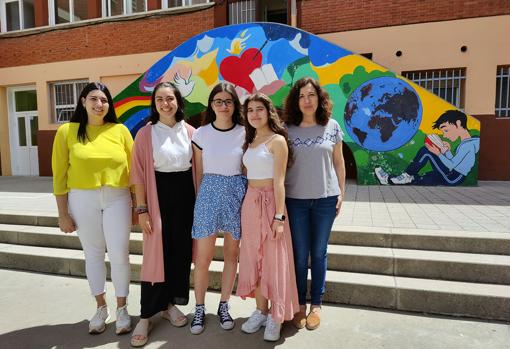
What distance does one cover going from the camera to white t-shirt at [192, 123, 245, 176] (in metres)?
2.64

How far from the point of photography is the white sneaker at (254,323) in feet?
9.18

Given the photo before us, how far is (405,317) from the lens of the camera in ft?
9.94

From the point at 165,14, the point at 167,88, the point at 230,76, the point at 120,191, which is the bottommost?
the point at 120,191

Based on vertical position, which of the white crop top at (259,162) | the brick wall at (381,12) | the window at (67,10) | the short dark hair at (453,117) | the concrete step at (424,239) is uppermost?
the window at (67,10)

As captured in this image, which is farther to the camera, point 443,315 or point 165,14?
point 165,14

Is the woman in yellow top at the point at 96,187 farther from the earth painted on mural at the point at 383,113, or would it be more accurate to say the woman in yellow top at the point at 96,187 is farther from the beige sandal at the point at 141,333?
the earth painted on mural at the point at 383,113

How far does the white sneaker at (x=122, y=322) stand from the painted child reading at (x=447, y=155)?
6463 mm

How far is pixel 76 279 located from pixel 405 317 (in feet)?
12.0

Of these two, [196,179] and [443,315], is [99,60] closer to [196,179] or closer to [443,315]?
[196,179]

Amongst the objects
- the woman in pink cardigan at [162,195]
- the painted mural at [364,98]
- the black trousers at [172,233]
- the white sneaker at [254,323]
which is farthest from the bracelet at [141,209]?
the painted mural at [364,98]

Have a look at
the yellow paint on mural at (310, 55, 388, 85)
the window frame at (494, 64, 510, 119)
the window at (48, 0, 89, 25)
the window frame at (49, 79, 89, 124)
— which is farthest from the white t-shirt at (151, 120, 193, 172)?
the window at (48, 0, 89, 25)

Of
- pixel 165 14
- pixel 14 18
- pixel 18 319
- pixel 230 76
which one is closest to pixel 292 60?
pixel 230 76

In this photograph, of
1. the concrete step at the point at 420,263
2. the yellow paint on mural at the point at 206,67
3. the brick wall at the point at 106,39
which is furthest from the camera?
the brick wall at the point at 106,39

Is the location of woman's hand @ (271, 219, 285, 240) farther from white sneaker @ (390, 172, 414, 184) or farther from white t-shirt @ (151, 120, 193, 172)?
white sneaker @ (390, 172, 414, 184)
